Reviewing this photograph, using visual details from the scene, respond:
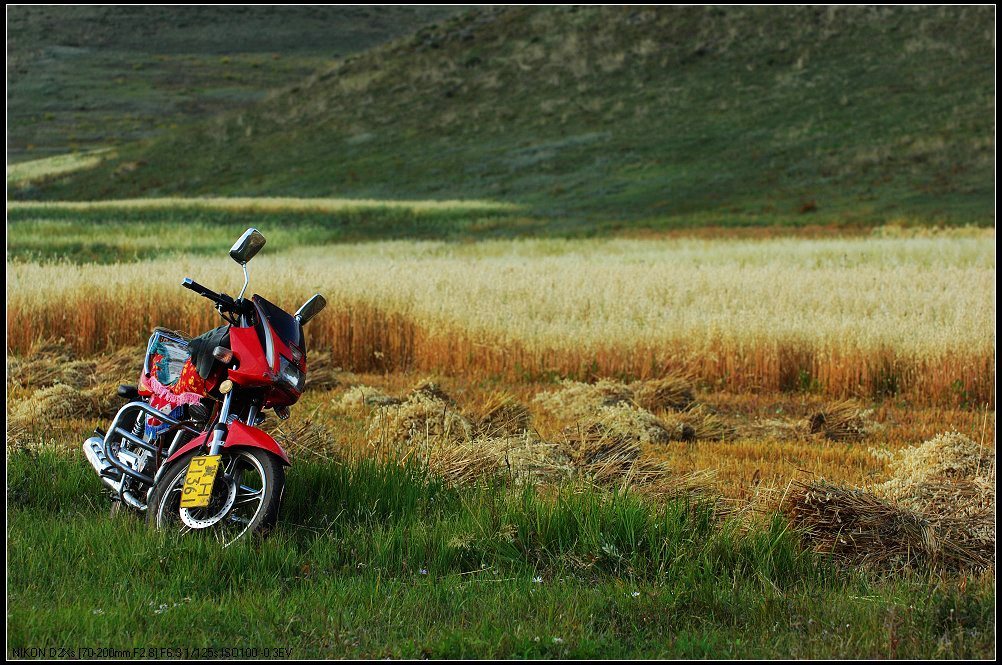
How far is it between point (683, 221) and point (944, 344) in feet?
92.5

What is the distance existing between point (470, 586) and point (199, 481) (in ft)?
5.43

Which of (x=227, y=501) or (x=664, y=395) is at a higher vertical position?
(x=664, y=395)

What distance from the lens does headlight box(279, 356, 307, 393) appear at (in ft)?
22.2

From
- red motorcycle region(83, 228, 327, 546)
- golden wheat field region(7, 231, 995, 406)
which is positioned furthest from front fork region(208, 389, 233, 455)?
golden wheat field region(7, 231, 995, 406)

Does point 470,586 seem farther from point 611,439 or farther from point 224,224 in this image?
point 224,224

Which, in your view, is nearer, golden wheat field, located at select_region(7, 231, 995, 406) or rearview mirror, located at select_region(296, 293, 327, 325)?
rearview mirror, located at select_region(296, 293, 327, 325)

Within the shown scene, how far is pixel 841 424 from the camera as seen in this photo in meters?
11.2

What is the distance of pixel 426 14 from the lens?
152 meters

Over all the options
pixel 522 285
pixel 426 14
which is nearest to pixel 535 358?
pixel 522 285

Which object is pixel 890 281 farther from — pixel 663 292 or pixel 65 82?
pixel 65 82

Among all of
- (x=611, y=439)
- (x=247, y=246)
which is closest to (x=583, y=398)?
(x=611, y=439)

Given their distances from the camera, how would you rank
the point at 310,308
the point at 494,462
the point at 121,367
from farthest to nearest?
the point at 121,367 → the point at 494,462 → the point at 310,308

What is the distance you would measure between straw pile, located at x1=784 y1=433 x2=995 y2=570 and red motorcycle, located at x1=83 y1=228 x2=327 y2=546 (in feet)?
10.5

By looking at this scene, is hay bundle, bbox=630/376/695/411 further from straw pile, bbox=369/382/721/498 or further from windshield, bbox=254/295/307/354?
windshield, bbox=254/295/307/354
